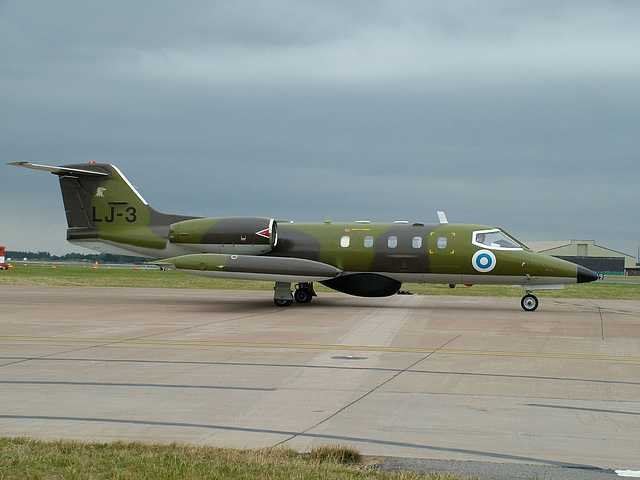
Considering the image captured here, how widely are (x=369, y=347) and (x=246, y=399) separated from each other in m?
5.53

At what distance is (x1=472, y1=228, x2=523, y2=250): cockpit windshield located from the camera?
23.3m

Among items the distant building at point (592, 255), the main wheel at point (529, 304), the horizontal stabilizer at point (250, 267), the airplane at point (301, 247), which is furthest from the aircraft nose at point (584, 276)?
the distant building at point (592, 255)

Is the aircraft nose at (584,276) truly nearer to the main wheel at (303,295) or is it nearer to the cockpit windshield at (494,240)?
the cockpit windshield at (494,240)

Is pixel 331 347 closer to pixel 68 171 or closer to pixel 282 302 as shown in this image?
pixel 282 302

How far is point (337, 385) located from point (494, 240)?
15400 mm

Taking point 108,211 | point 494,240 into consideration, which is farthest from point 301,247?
point 108,211

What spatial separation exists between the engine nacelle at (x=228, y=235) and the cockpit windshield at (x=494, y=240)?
731 centimetres

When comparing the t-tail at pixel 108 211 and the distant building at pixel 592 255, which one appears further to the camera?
the distant building at pixel 592 255

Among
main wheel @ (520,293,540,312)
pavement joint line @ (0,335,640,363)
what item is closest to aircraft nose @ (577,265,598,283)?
main wheel @ (520,293,540,312)

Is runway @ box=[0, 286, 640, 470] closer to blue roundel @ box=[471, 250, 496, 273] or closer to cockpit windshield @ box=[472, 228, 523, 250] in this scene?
blue roundel @ box=[471, 250, 496, 273]

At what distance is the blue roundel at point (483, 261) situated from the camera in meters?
23.1

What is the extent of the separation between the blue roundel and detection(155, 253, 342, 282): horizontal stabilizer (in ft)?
16.9

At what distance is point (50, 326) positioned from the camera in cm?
1673

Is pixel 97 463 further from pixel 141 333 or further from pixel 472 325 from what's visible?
pixel 472 325
